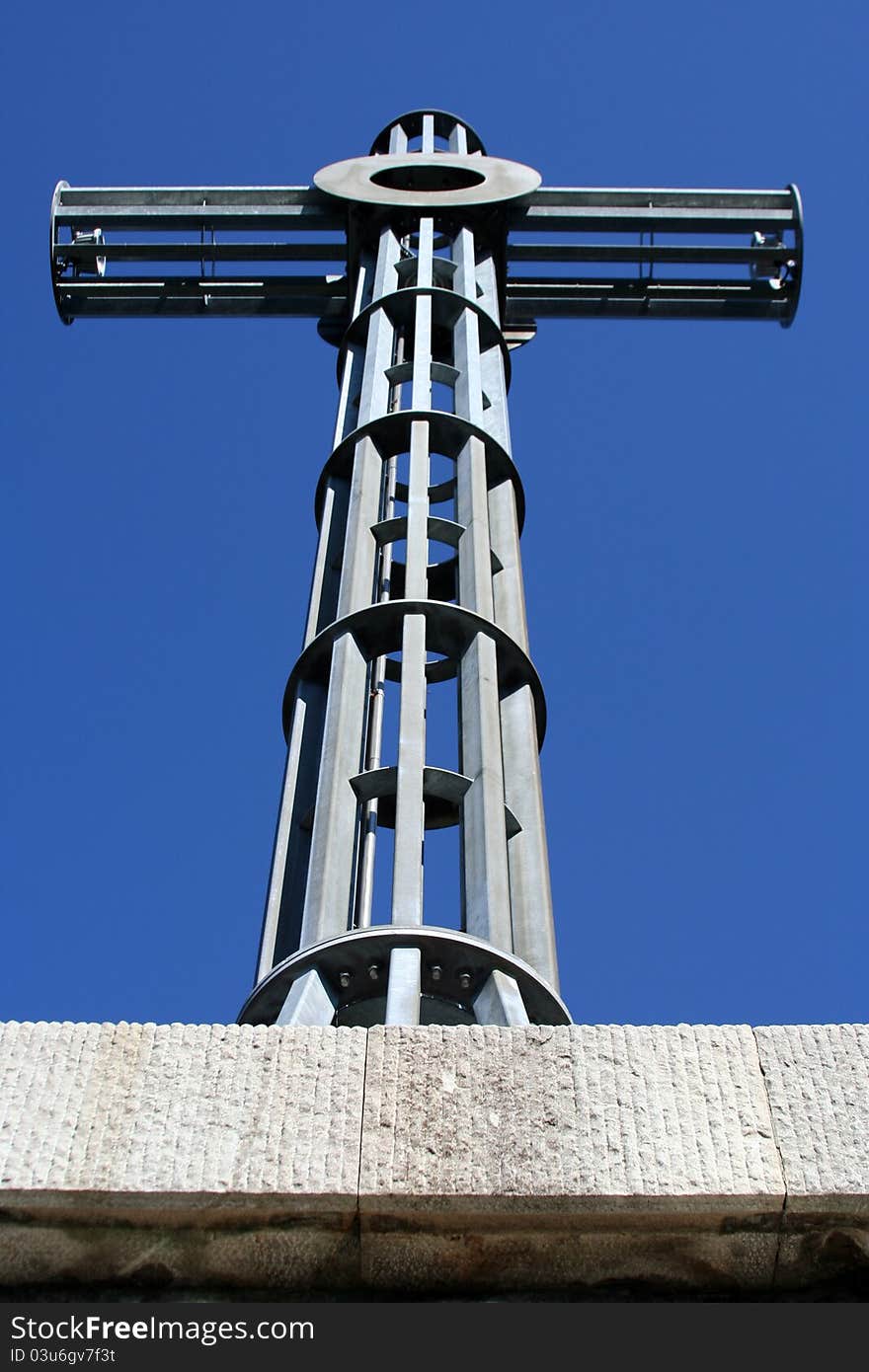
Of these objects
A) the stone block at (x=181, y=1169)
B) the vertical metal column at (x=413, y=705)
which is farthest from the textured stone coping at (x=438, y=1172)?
the vertical metal column at (x=413, y=705)

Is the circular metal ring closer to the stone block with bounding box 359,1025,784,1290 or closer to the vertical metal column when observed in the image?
the vertical metal column

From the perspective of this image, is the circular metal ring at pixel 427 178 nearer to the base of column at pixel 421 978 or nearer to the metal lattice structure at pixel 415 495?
the metal lattice structure at pixel 415 495

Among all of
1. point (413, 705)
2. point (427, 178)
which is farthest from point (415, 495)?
point (427, 178)

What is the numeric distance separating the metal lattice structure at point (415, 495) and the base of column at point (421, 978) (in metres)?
0.01

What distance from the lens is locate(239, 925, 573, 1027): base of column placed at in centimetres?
973

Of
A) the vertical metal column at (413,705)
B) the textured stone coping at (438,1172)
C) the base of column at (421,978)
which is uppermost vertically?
the vertical metal column at (413,705)

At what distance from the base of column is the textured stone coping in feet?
11.3

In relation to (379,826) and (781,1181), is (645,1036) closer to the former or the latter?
(781,1181)

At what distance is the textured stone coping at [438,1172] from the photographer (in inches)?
230

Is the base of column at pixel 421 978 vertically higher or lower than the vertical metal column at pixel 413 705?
lower

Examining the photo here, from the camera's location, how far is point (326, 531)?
47.9ft

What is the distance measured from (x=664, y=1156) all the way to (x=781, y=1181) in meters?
0.36

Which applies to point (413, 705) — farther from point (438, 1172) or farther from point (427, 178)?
point (427, 178)

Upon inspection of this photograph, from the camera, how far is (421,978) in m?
9.73
